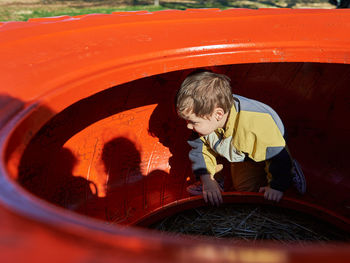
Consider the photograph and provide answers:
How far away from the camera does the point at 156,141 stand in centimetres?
171

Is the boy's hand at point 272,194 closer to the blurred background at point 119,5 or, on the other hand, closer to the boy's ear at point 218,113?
the boy's ear at point 218,113

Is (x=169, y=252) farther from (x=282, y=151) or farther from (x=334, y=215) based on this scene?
(x=334, y=215)

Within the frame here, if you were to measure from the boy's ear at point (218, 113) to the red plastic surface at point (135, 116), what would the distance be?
17 centimetres

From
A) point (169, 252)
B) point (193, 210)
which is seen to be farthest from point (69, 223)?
point (193, 210)

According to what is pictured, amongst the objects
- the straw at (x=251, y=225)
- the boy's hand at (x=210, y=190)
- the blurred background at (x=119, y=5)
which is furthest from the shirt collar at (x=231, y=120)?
the blurred background at (x=119, y=5)

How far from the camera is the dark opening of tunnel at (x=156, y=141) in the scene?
1387 mm

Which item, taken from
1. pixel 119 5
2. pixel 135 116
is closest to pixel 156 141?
pixel 135 116

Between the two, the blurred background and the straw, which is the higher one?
the straw

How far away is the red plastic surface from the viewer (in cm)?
43

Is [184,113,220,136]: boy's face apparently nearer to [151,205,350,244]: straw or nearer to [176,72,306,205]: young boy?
[176,72,306,205]: young boy

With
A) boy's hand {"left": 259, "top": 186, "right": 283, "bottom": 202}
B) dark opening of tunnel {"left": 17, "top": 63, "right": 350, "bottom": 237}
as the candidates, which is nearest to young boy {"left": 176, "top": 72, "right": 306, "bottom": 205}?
boy's hand {"left": 259, "top": 186, "right": 283, "bottom": 202}

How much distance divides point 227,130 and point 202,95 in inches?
8.0

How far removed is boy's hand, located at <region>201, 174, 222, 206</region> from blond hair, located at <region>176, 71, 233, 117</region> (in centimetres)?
38

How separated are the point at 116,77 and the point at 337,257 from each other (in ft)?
2.58
